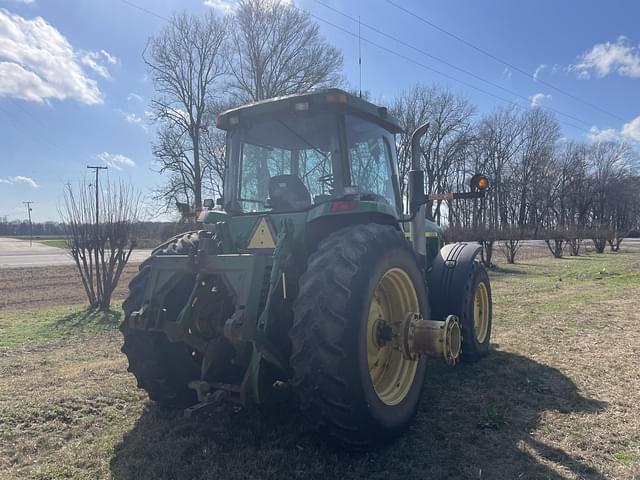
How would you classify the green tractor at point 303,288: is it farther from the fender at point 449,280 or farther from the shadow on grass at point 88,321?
the shadow on grass at point 88,321

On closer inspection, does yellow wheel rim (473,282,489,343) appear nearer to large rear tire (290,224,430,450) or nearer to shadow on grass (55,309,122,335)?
large rear tire (290,224,430,450)

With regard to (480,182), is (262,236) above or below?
below

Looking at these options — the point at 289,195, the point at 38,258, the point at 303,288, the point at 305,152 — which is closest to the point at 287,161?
the point at 305,152

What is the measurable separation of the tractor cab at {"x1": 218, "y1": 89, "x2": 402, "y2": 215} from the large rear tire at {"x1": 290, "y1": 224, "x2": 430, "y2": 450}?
0.70m

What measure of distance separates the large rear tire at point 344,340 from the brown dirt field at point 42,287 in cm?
1066

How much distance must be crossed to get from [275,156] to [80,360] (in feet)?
13.2

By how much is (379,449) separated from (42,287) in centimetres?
1454

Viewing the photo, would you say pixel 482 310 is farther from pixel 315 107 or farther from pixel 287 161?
pixel 315 107

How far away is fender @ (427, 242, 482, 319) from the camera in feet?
16.9

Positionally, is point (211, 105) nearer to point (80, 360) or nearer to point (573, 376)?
point (80, 360)

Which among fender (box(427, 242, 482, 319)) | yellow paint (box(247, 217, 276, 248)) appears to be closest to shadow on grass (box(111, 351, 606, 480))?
fender (box(427, 242, 482, 319))

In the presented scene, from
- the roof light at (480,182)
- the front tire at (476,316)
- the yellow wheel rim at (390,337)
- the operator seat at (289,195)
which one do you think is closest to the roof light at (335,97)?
the operator seat at (289,195)

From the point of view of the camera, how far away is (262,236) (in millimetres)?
3814

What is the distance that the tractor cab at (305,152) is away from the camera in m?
3.95
